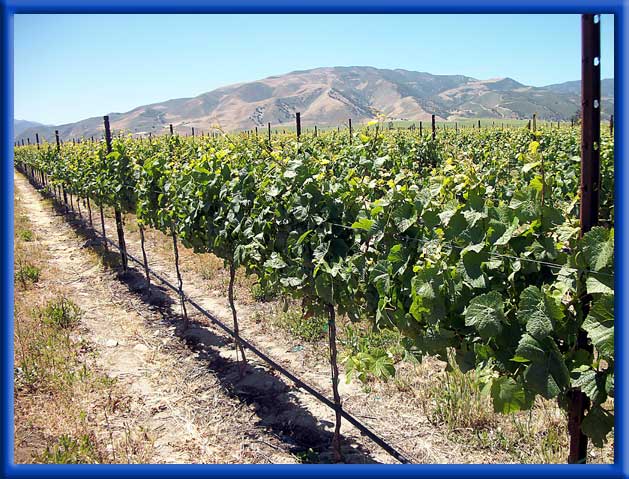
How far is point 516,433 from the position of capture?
12.4 ft

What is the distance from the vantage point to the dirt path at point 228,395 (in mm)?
3938

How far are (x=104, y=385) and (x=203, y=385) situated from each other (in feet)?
3.10

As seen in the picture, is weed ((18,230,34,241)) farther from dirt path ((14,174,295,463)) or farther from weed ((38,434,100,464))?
weed ((38,434,100,464))

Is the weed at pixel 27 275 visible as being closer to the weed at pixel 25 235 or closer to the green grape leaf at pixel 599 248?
the weed at pixel 25 235

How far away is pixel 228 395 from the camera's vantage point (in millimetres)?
4824

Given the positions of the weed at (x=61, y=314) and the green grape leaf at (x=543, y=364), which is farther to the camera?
the weed at (x=61, y=314)

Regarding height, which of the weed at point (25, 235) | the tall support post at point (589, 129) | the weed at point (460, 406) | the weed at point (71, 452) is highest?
the tall support post at point (589, 129)

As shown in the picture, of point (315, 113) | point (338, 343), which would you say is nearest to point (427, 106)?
point (315, 113)

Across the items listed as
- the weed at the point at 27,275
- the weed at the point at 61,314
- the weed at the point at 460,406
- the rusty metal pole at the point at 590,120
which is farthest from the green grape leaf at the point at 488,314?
the weed at the point at 27,275

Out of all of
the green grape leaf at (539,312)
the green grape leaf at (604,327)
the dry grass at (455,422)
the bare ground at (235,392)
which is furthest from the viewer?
the bare ground at (235,392)

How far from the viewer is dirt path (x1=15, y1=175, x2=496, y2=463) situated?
3938 mm

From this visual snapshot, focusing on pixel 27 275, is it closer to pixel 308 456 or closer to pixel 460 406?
pixel 308 456

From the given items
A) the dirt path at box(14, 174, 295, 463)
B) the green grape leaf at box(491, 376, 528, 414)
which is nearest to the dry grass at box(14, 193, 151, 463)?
the dirt path at box(14, 174, 295, 463)

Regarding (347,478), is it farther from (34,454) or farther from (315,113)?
(315,113)
